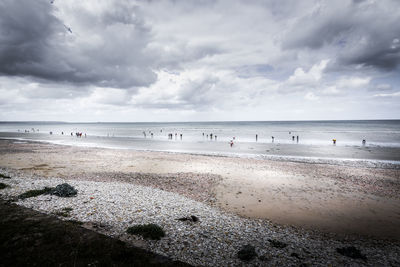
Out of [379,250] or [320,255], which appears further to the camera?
[379,250]

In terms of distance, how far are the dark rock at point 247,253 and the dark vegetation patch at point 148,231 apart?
315cm

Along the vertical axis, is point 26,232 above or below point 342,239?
above

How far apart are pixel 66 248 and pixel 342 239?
1143 cm

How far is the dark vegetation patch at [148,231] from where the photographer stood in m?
7.56

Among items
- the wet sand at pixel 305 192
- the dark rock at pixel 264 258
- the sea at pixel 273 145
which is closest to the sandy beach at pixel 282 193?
the wet sand at pixel 305 192

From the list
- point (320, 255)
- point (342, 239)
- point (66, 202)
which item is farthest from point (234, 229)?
point (66, 202)

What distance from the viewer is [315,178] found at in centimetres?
1872

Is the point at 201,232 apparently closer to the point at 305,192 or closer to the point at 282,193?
the point at 282,193

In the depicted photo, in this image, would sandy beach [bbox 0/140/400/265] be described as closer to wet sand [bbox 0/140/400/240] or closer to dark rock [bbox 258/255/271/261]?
wet sand [bbox 0/140/400/240]

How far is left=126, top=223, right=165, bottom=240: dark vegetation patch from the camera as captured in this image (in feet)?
24.8

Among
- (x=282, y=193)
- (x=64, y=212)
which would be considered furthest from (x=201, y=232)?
(x=282, y=193)

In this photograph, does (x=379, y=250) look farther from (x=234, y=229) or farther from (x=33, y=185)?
(x=33, y=185)

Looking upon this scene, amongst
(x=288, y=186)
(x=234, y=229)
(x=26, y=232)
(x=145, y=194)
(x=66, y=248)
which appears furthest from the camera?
(x=288, y=186)

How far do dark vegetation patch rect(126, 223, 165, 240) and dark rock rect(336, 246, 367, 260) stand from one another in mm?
7229
